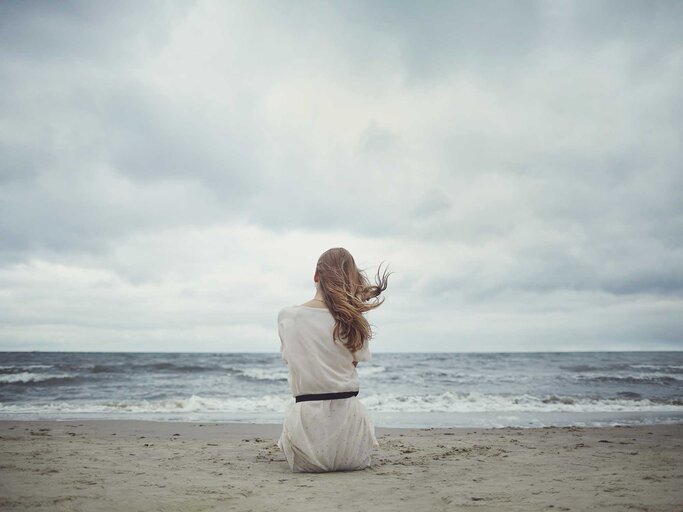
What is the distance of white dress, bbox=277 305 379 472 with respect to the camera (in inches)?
147

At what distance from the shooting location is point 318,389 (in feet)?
12.4

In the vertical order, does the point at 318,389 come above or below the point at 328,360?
below

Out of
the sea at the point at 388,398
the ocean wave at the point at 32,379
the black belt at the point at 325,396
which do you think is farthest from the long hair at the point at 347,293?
the ocean wave at the point at 32,379

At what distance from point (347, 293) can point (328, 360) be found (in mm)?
557

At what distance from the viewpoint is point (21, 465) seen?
4.09 meters

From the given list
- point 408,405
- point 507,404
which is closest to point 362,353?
point 408,405

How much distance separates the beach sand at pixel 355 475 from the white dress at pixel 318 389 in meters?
0.18

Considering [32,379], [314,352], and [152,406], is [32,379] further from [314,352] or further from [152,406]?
[314,352]

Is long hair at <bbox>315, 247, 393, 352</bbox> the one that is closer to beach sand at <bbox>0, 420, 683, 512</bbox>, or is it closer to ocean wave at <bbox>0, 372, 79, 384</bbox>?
beach sand at <bbox>0, 420, 683, 512</bbox>

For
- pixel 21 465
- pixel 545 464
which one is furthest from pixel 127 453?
pixel 545 464

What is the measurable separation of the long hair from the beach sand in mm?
1107

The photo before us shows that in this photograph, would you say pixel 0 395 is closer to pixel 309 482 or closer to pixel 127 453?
pixel 127 453

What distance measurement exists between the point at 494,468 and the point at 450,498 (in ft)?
4.17

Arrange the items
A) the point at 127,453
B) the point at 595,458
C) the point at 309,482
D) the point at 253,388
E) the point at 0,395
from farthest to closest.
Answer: the point at 253,388 → the point at 0,395 → the point at 127,453 → the point at 595,458 → the point at 309,482
